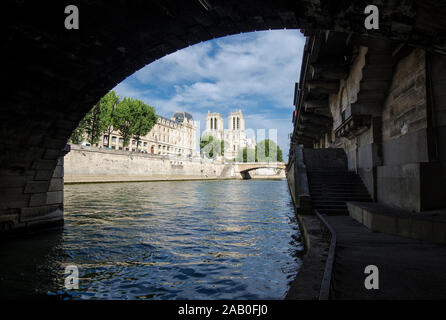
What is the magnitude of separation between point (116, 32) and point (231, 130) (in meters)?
144

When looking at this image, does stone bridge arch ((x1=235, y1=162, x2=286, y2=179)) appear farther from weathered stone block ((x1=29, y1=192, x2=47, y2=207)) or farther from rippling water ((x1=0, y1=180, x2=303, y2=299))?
weathered stone block ((x1=29, y1=192, x2=47, y2=207))

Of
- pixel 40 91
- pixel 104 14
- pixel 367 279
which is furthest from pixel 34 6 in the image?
pixel 367 279

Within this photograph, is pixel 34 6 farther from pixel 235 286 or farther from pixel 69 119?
pixel 235 286

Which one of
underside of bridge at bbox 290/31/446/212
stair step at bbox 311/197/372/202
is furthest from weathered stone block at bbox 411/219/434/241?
stair step at bbox 311/197/372/202

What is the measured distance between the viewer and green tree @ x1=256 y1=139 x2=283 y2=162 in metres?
103

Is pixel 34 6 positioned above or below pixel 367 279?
above

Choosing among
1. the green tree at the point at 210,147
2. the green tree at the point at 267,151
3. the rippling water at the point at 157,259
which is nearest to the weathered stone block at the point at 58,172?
the rippling water at the point at 157,259

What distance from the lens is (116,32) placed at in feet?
16.9

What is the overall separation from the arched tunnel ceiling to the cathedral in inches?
5217

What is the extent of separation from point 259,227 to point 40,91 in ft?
25.2

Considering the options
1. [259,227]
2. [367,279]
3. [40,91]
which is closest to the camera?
[367,279]

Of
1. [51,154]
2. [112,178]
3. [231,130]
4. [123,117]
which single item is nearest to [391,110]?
[51,154]

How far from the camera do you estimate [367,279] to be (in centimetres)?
354

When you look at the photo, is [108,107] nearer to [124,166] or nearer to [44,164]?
[124,166]
